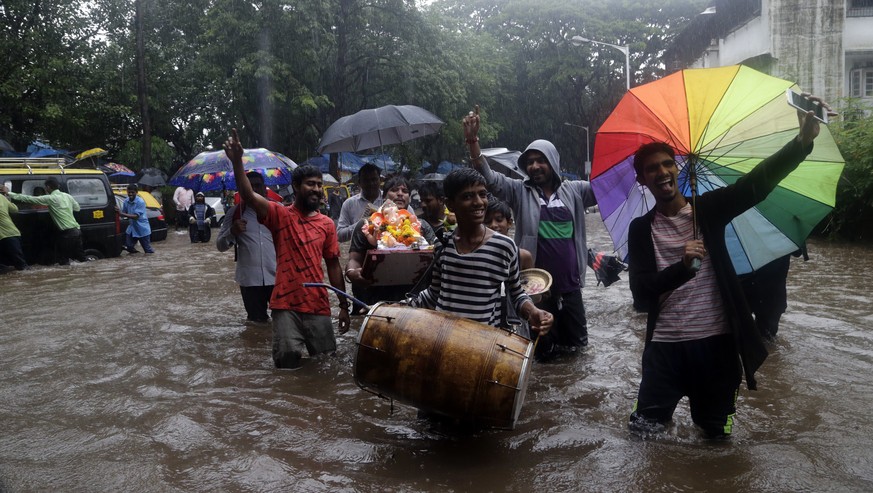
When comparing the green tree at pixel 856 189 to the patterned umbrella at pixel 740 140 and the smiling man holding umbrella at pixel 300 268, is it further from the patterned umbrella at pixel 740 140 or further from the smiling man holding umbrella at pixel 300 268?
the smiling man holding umbrella at pixel 300 268

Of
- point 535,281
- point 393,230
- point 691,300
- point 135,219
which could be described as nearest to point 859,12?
point 135,219

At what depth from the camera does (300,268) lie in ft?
18.0

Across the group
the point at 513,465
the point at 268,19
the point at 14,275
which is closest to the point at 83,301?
the point at 14,275

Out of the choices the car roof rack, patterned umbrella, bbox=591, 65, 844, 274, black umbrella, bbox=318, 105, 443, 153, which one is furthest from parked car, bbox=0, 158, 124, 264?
patterned umbrella, bbox=591, 65, 844, 274

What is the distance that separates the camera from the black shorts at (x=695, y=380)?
3568 millimetres

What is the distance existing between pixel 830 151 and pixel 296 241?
3.54m

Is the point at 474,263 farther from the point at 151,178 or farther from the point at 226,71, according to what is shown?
the point at 226,71

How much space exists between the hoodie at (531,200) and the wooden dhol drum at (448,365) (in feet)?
7.62

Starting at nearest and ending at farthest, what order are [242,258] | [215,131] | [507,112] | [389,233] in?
[389,233] < [242,258] < [215,131] < [507,112]

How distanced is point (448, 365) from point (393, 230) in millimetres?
2339

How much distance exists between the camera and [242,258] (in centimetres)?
711

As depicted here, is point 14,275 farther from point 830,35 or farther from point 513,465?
point 830,35

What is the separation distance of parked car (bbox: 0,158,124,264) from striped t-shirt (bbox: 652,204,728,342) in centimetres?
1316

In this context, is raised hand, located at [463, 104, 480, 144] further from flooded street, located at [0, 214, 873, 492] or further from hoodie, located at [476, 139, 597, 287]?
flooded street, located at [0, 214, 873, 492]
